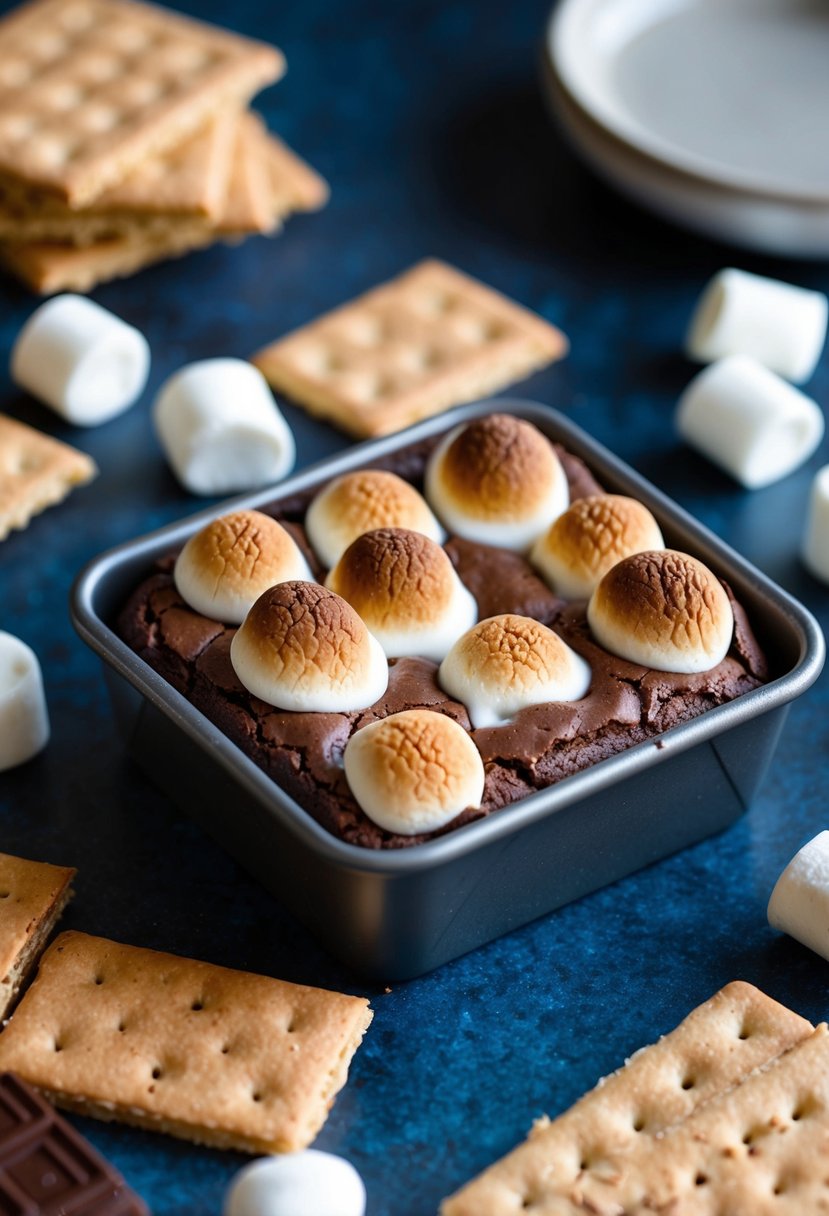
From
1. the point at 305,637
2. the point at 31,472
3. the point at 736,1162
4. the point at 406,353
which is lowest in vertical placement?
the point at 31,472

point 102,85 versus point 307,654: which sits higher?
point 307,654

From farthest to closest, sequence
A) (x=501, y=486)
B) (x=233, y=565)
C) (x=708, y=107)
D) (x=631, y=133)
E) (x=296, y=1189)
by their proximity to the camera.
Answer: (x=708, y=107), (x=631, y=133), (x=501, y=486), (x=233, y=565), (x=296, y=1189)

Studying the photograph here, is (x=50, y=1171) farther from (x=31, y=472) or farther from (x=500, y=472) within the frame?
(x=31, y=472)

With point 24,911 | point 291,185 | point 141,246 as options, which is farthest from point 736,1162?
point 291,185

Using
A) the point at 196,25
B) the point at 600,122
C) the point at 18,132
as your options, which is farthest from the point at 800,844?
the point at 196,25

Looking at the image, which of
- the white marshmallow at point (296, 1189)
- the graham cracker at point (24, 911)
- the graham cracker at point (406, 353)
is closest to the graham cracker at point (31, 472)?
the graham cracker at point (406, 353)

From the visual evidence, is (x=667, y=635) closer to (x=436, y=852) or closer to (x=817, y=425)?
(x=436, y=852)

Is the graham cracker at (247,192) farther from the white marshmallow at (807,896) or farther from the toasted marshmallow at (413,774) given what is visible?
the white marshmallow at (807,896)

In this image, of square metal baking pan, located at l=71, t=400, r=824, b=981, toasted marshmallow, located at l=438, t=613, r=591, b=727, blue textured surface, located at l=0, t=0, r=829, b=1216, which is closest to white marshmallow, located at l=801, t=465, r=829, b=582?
blue textured surface, located at l=0, t=0, r=829, b=1216
